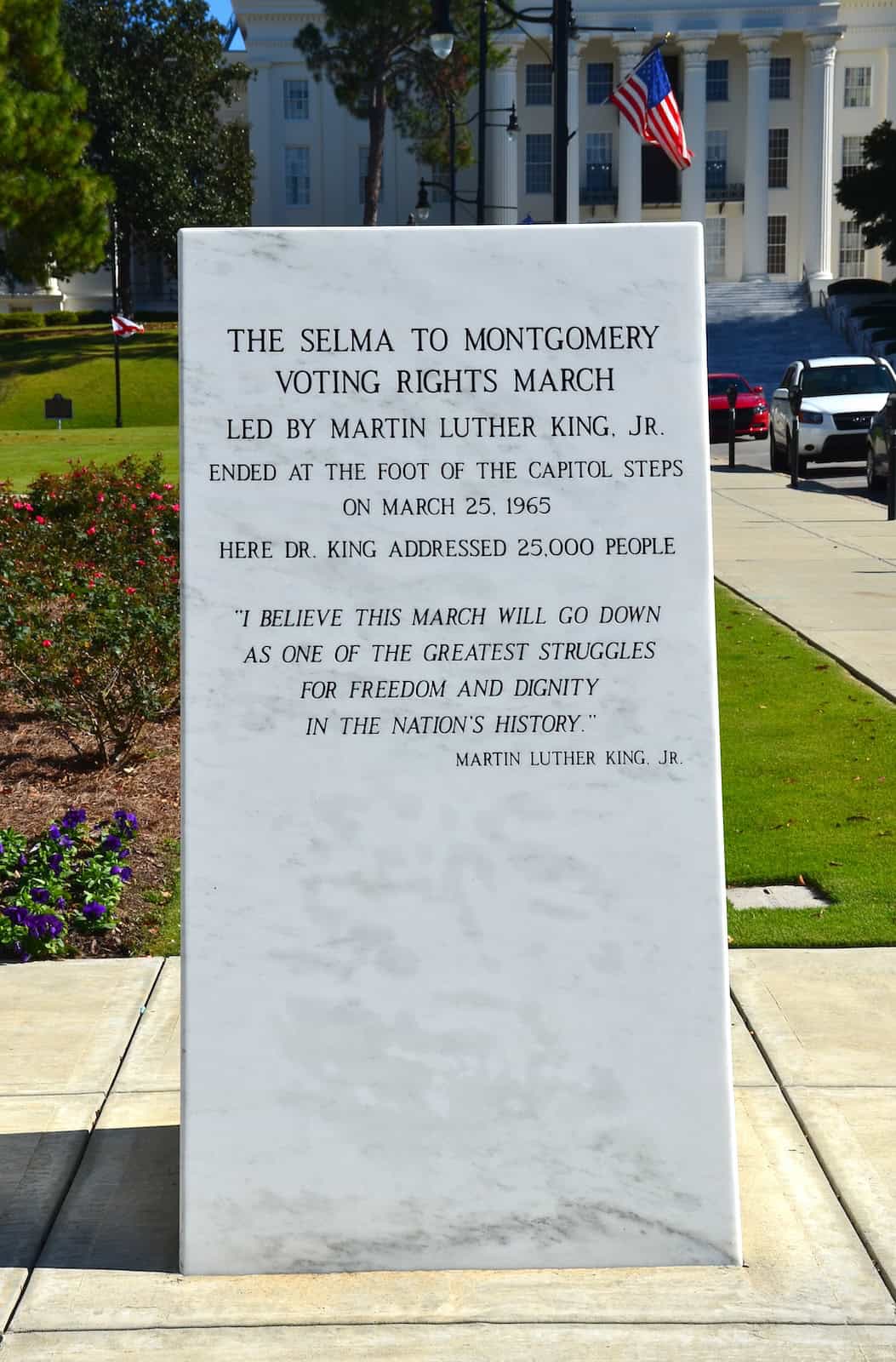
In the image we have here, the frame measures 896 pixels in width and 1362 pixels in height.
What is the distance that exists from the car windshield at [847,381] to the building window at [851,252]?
6268cm

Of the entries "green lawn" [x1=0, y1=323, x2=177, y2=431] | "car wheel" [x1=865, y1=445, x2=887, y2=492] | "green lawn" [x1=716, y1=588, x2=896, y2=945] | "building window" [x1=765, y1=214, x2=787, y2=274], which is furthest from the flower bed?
"building window" [x1=765, y1=214, x2=787, y2=274]

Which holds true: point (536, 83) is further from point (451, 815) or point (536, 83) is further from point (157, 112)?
point (451, 815)

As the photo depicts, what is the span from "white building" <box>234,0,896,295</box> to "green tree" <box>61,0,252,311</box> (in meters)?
14.5

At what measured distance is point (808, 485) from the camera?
25938 millimetres

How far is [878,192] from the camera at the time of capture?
62281mm

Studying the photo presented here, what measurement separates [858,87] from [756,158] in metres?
9.03

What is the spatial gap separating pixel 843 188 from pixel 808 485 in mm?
40904

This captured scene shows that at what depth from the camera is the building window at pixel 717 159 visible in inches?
3504

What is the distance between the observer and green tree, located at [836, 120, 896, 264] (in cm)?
6194

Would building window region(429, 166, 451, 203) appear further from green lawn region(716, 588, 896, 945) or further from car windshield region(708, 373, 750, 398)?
green lawn region(716, 588, 896, 945)

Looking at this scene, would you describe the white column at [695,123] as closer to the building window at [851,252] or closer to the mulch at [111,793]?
the building window at [851,252]

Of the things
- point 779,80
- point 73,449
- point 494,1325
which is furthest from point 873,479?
point 779,80

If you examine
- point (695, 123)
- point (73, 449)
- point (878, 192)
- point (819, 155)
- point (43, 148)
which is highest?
point (695, 123)

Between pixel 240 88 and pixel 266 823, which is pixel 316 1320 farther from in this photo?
pixel 240 88
